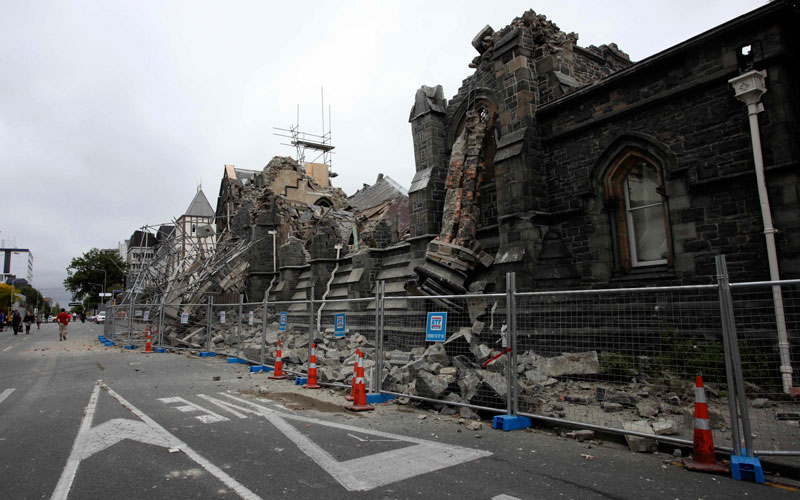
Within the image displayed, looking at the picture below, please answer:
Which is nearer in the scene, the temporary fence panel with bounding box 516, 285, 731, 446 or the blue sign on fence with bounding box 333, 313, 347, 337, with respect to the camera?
the temporary fence panel with bounding box 516, 285, 731, 446

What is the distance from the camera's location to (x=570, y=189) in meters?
11.9

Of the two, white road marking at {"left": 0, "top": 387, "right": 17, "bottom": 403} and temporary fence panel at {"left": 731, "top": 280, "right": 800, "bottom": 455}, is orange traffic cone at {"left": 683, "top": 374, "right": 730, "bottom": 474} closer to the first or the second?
temporary fence panel at {"left": 731, "top": 280, "right": 800, "bottom": 455}

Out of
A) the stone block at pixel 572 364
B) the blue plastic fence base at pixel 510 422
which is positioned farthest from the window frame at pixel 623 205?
the blue plastic fence base at pixel 510 422

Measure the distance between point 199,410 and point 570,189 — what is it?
939cm

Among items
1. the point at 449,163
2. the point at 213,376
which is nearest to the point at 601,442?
the point at 213,376

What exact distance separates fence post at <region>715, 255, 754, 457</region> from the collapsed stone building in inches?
50.5

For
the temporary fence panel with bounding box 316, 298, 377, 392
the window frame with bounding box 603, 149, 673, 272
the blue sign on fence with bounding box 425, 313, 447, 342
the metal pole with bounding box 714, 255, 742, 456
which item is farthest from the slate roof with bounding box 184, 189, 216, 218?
the metal pole with bounding box 714, 255, 742, 456

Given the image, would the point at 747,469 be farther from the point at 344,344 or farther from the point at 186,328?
the point at 186,328

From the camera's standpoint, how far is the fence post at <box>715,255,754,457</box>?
14.7 ft

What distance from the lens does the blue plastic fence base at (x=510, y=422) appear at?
6.14 metres

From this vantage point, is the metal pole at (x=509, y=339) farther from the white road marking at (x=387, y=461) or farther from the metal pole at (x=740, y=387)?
the metal pole at (x=740, y=387)

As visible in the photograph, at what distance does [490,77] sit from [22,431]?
44.5 ft

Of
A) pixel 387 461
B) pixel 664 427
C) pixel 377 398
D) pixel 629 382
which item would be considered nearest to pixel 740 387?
pixel 664 427

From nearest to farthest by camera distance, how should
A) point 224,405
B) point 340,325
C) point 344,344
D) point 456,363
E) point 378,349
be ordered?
point 224,405, point 456,363, point 378,349, point 340,325, point 344,344
